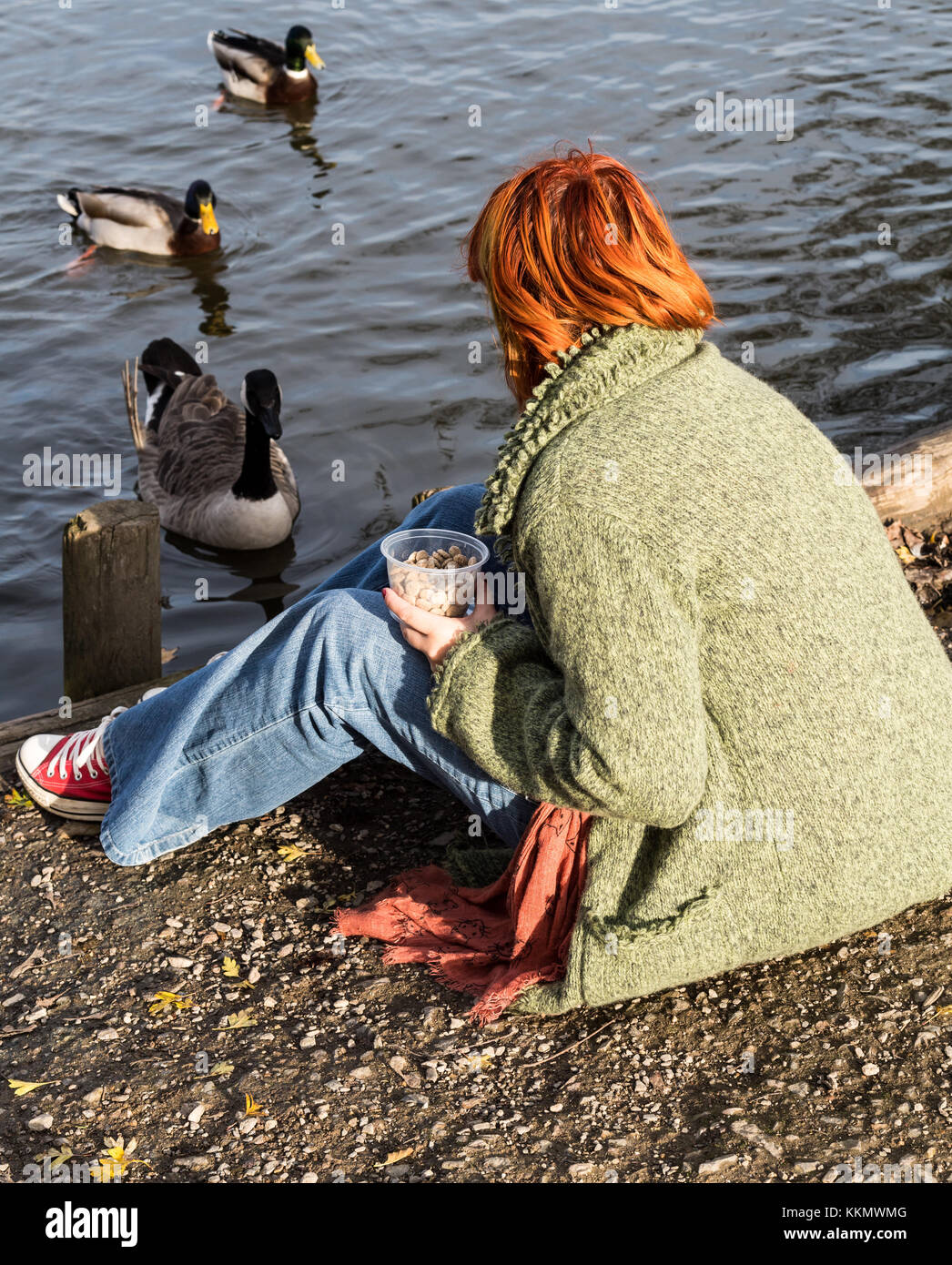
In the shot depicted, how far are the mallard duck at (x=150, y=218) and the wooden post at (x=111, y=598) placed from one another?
267 inches

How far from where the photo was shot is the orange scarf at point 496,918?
9.38 feet

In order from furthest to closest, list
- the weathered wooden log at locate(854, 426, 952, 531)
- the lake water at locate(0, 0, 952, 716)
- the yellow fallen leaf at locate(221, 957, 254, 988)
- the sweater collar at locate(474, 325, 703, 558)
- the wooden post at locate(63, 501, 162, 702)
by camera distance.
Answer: the lake water at locate(0, 0, 952, 716) → the weathered wooden log at locate(854, 426, 952, 531) → the wooden post at locate(63, 501, 162, 702) → the yellow fallen leaf at locate(221, 957, 254, 988) → the sweater collar at locate(474, 325, 703, 558)

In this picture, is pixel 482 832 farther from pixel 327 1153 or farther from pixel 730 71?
pixel 730 71

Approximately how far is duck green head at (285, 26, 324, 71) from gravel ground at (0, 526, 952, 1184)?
38.4 feet

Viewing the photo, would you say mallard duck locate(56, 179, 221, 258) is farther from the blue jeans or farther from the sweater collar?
the sweater collar

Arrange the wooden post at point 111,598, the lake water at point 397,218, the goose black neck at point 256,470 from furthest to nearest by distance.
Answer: the lake water at point 397,218, the goose black neck at point 256,470, the wooden post at point 111,598

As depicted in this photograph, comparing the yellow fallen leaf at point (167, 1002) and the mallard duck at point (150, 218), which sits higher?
the mallard duck at point (150, 218)

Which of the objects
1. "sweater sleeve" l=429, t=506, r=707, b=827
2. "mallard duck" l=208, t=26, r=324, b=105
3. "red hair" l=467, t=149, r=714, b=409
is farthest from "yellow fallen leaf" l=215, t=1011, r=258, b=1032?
"mallard duck" l=208, t=26, r=324, b=105

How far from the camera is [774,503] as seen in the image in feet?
8.05

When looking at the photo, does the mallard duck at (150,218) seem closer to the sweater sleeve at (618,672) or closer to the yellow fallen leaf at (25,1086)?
the yellow fallen leaf at (25,1086)

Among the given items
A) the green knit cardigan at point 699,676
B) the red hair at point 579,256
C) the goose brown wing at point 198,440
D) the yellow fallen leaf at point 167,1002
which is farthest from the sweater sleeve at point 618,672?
the goose brown wing at point 198,440

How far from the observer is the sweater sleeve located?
7.55 ft
